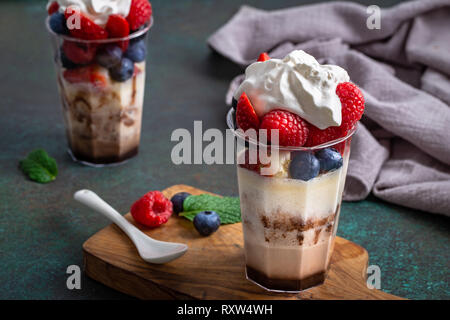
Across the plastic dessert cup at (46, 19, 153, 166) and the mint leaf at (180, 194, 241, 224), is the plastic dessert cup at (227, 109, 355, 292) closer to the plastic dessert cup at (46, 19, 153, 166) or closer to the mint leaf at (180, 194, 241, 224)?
the mint leaf at (180, 194, 241, 224)

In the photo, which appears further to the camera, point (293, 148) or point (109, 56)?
point (109, 56)

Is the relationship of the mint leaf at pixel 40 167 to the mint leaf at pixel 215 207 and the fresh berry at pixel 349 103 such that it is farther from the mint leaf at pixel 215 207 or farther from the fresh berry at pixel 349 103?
the fresh berry at pixel 349 103

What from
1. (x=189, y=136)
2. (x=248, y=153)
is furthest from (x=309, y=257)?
(x=189, y=136)

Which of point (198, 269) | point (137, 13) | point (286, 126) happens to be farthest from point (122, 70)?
point (286, 126)

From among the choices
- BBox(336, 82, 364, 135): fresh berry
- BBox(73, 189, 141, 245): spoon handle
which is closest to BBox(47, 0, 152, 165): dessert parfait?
BBox(73, 189, 141, 245): spoon handle

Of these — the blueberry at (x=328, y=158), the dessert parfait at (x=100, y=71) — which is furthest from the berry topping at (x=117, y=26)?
the blueberry at (x=328, y=158)

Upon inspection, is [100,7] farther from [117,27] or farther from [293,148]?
[293,148]
